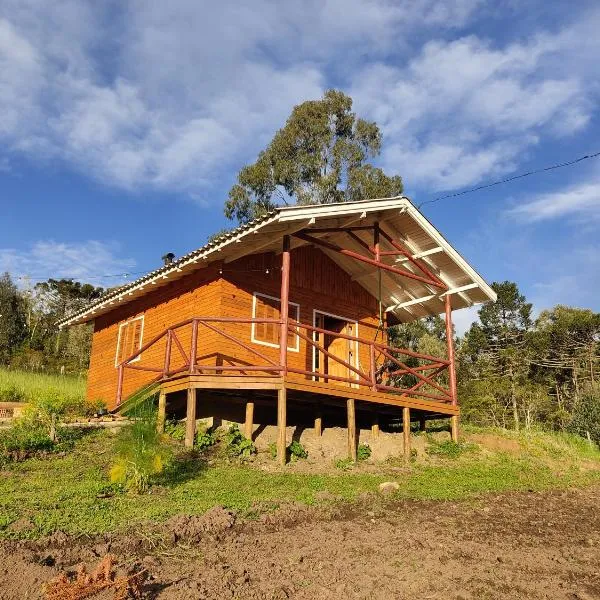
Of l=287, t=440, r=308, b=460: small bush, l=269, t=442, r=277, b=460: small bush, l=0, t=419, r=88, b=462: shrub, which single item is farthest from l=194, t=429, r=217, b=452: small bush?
l=0, t=419, r=88, b=462: shrub

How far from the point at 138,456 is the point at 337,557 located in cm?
337

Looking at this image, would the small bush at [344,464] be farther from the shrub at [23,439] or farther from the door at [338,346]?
the shrub at [23,439]

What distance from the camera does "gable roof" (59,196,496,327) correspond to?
41.5ft

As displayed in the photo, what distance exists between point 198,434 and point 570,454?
31.3ft

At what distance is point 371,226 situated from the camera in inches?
586

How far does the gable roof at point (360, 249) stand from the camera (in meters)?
12.6

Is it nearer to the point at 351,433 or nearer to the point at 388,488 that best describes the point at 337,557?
the point at 388,488

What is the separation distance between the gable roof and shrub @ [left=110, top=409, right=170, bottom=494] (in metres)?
5.04

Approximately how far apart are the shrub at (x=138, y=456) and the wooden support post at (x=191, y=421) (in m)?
2.72

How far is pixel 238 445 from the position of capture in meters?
11.7

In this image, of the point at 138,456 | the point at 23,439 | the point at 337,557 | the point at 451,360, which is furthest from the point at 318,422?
the point at 337,557

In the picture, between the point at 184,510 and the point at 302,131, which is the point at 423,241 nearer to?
the point at 184,510

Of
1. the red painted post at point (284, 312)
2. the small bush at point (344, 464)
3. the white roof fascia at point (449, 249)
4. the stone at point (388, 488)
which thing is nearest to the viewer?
the stone at point (388, 488)

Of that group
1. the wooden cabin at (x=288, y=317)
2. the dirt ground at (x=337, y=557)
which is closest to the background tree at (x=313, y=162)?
the wooden cabin at (x=288, y=317)
